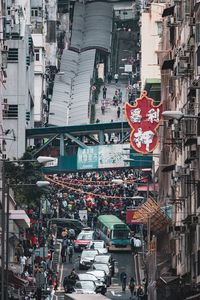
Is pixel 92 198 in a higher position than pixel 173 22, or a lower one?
lower

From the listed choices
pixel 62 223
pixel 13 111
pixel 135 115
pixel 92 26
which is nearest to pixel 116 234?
pixel 62 223

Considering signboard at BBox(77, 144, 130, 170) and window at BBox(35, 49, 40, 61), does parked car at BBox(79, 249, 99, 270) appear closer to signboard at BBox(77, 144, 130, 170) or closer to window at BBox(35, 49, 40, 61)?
signboard at BBox(77, 144, 130, 170)

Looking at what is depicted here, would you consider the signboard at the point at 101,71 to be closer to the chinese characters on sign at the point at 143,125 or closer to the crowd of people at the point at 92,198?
the crowd of people at the point at 92,198

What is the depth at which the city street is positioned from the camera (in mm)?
66750

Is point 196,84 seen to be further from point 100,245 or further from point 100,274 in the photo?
point 100,245

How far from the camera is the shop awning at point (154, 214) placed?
57.5 metres

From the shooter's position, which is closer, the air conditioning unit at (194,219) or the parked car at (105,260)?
the air conditioning unit at (194,219)

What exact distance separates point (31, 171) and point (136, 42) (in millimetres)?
88835

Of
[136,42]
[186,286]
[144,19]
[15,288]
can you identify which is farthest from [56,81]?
[186,286]

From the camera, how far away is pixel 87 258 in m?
77.2

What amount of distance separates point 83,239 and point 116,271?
33.6 ft

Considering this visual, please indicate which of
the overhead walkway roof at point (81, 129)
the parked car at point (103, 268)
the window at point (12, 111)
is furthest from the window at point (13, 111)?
the parked car at point (103, 268)

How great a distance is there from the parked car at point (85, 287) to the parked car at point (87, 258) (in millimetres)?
14805

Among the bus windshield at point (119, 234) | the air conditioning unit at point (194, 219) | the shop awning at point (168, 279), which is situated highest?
the air conditioning unit at point (194, 219)
